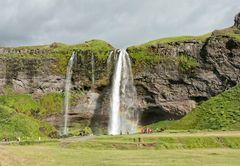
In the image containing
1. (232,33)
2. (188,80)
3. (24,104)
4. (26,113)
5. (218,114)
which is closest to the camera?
(218,114)

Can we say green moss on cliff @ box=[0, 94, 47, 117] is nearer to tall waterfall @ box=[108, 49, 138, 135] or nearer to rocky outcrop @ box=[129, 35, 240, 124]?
tall waterfall @ box=[108, 49, 138, 135]

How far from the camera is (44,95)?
9369 cm

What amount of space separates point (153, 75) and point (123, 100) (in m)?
7.97

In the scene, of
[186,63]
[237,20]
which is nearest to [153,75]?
[186,63]

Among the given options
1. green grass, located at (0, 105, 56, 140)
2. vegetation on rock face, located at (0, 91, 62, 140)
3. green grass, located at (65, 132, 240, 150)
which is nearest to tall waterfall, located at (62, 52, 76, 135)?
vegetation on rock face, located at (0, 91, 62, 140)

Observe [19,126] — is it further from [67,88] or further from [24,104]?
[67,88]

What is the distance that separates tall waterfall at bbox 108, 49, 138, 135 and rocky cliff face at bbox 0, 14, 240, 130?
1421 mm

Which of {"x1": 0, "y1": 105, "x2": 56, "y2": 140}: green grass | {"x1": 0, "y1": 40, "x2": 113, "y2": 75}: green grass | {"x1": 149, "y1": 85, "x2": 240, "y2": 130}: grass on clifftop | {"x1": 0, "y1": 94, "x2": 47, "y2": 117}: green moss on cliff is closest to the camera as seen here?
{"x1": 149, "y1": 85, "x2": 240, "y2": 130}: grass on clifftop

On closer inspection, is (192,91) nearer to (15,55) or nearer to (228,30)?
(228,30)

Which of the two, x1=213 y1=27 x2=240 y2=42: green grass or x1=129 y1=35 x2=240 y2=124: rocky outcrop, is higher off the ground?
x1=213 y1=27 x2=240 y2=42: green grass

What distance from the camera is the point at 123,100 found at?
88188 millimetres

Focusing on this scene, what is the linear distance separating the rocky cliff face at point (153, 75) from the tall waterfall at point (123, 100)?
1.42 m

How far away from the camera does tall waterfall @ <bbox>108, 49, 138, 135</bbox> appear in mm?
86062

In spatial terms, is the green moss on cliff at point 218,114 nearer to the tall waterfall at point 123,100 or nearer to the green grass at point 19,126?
the tall waterfall at point 123,100
